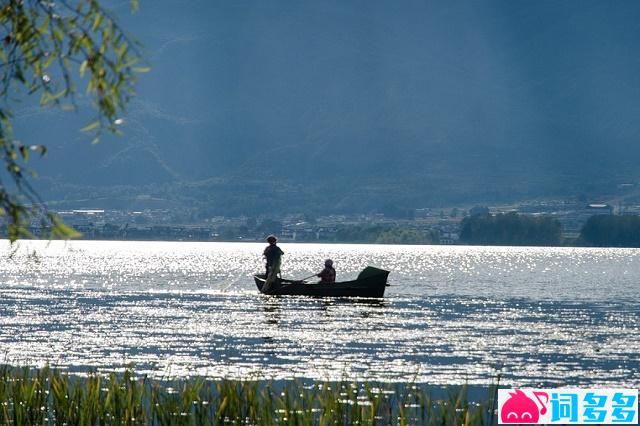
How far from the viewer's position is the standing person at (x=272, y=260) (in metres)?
68.3

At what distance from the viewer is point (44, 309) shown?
6481 cm

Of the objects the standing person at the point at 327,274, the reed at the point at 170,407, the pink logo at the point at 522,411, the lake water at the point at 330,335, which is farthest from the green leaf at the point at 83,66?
the standing person at the point at 327,274

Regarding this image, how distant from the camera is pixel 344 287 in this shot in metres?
72.0

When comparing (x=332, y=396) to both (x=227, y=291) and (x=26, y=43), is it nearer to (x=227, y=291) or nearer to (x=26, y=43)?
(x=26, y=43)

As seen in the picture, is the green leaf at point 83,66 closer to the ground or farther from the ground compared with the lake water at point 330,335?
farther from the ground

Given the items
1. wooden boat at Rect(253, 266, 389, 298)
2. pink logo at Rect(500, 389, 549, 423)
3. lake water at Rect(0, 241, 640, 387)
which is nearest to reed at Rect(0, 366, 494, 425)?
pink logo at Rect(500, 389, 549, 423)

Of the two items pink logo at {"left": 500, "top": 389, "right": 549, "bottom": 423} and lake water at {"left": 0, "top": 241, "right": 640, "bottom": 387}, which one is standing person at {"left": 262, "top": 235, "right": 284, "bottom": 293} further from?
pink logo at {"left": 500, "top": 389, "right": 549, "bottom": 423}

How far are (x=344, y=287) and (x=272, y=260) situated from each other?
192 inches

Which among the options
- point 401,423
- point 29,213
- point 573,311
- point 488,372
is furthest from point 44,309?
point 29,213

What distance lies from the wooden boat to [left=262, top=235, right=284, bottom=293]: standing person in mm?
445

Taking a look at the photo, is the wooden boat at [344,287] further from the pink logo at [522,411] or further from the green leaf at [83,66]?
the green leaf at [83,66]

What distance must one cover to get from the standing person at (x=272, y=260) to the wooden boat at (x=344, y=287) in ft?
1.46

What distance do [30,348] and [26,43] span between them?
27734mm

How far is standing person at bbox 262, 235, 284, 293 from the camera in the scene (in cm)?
6831
